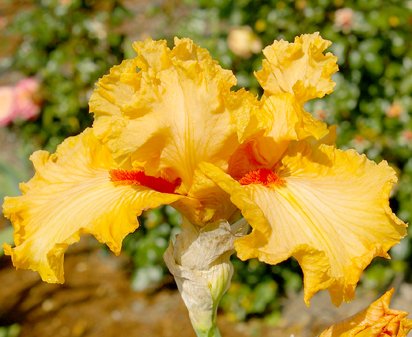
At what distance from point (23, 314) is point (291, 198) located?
8.88 ft

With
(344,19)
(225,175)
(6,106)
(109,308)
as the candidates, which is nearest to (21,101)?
(6,106)

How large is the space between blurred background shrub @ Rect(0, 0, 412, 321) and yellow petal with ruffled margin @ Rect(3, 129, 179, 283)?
1.54 metres

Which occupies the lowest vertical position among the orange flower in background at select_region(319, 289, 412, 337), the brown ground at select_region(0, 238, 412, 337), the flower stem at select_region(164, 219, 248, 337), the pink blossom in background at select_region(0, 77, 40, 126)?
the brown ground at select_region(0, 238, 412, 337)

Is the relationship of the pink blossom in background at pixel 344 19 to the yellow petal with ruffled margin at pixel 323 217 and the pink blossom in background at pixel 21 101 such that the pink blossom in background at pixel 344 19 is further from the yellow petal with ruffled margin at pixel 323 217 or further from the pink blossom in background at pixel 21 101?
the yellow petal with ruffled margin at pixel 323 217

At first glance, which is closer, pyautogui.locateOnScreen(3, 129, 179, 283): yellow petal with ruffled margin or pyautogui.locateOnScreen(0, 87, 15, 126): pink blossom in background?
pyautogui.locateOnScreen(3, 129, 179, 283): yellow petal with ruffled margin

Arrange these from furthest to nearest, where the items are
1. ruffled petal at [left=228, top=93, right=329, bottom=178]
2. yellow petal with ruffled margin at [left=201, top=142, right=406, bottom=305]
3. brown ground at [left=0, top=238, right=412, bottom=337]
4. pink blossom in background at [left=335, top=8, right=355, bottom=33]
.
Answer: brown ground at [left=0, top=238, right=412, bottom=337], pink blossom in background at [left=335, top=8, right=355, bottom=33], ruffled petal at [left=228, top=93, right=329, bottom=178], yellow petal with ruffled margin at [left=201, top=142, right=406, bottom=305]

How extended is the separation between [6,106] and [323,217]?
101 inches

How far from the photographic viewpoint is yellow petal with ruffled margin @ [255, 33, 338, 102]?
3.41 feet

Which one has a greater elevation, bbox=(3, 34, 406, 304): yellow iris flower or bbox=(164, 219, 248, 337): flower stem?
bbox=(3, 34, 406, 304): yellow iris flower

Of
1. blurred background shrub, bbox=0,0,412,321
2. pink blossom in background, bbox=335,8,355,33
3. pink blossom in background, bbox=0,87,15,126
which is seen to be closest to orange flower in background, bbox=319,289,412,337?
blurred background shrub, bbox=0,0,412,321

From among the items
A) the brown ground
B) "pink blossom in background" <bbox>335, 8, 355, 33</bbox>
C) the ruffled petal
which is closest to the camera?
the ruffled petal

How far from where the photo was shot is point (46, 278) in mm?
943

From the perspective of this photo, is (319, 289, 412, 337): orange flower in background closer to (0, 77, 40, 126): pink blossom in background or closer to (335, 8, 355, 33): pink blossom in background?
(335, 8, 355, 33): pink blossom in background

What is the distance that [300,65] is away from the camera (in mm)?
1048
